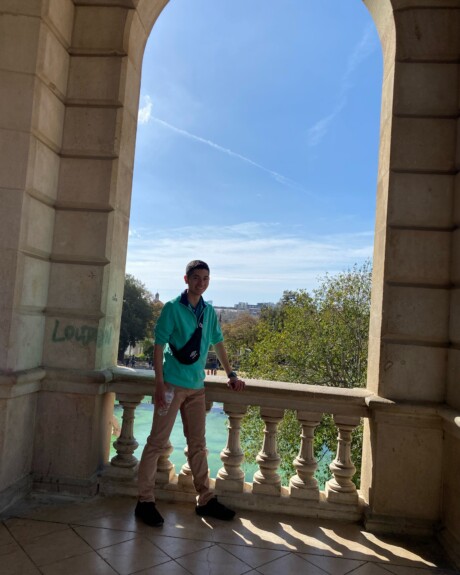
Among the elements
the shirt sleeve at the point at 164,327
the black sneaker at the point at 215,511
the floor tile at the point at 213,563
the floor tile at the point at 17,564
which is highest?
the shirt sleeve at the point at 164,327

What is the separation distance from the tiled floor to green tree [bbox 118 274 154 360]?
22.0 m

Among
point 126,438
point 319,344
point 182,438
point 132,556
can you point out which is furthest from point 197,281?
point 182,438

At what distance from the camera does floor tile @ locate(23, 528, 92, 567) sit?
2490mm

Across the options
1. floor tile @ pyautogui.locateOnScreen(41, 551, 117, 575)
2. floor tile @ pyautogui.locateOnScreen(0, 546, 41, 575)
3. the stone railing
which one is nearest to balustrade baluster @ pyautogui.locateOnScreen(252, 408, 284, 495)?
the stone railing

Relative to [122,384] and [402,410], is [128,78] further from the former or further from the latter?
[402,410]

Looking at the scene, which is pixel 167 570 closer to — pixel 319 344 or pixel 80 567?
pixel 80 567

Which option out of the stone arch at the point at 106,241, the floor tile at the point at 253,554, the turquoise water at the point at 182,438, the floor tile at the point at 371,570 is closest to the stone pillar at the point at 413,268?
the stone arch at the point at 106,241

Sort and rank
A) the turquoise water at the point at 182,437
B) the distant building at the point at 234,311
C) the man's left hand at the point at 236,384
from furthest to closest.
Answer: the distant building at the point at 234,311 < the turquoise water at the point at 182,437 < the man's left hand at the point at 236,384

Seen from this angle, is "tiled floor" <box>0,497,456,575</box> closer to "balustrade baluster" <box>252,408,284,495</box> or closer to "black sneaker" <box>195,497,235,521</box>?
"black sneaker" <box>195,497,235,521</box>

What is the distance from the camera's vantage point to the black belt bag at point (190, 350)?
2992 mm

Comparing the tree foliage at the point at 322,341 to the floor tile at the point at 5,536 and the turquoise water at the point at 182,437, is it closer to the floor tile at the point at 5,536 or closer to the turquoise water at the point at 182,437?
the turquoise water at the point at 182,437

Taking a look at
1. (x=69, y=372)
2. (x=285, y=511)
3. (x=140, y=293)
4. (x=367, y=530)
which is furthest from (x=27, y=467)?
(x=140, y=293)

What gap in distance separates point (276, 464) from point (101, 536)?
137 cm

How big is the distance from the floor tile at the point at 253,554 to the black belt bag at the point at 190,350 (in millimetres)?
1225
